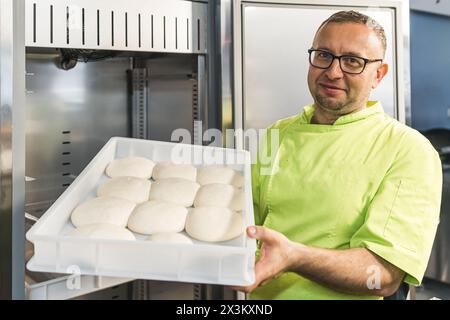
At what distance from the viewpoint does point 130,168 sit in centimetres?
100

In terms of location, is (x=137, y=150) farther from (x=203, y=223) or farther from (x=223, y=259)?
(x=223, y=259)

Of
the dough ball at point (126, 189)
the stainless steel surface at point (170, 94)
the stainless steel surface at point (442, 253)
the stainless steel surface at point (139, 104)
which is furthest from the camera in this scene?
the stainless steel surface at point (442, 253)

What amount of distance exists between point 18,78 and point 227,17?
498mm

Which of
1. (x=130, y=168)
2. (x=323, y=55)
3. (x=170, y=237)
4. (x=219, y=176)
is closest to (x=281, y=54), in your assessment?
(x=323, y=55)

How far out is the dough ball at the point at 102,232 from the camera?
75 cm

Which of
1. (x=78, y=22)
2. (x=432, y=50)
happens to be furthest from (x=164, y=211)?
(x=432, y=50)

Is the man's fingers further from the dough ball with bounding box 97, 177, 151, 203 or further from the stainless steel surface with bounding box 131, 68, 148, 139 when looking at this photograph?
the stainless steel surface with bounding box 131, 68, 148, 139

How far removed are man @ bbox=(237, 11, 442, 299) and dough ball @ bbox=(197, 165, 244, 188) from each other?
11 cm

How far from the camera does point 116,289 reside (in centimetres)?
155

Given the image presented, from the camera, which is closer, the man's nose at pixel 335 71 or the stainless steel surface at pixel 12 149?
the stainless steel surface at pixel 12 149

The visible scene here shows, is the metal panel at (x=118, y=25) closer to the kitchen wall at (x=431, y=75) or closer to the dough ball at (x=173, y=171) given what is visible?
the dough ball at (x=173, y=171)

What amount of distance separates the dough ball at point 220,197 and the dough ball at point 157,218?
55 millimetres

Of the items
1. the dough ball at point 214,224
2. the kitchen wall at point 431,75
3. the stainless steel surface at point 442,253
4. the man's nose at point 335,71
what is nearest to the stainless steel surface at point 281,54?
the man's nose at point 335,71

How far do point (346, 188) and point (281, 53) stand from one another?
36cm
